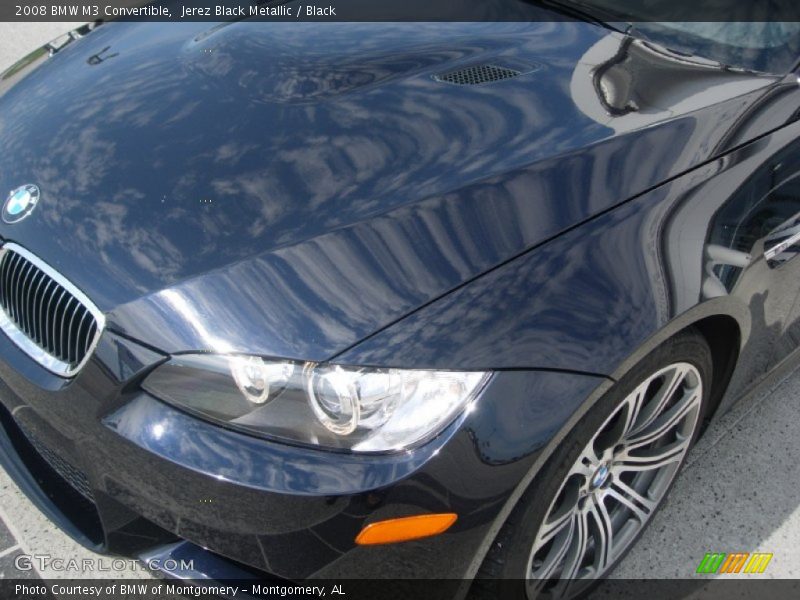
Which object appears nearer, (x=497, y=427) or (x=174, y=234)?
(x=497, y=427)

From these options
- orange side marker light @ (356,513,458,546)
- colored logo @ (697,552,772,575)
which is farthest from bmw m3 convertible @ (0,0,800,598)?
colored logo @ (697,552,772,575)

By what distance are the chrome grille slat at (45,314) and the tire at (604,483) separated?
973 millimetres

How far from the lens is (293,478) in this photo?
1463 millimetres

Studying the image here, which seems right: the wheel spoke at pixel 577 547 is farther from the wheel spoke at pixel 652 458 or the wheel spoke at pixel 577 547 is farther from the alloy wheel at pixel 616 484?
the wheel spoke at pixel 652 458

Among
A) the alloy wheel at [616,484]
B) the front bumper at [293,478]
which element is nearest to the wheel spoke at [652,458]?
the alloy wheel at [616,484]

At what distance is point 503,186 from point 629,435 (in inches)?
27.2

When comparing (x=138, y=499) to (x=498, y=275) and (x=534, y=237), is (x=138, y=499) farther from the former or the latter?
(x=534, y=237)

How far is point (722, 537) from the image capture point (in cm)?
234

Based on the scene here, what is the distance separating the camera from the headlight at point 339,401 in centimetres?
149

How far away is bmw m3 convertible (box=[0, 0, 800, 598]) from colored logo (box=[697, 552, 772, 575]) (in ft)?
0.81

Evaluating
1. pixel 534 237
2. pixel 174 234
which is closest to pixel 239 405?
pixel 174 234

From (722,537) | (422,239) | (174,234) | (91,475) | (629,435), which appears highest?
(174,234)

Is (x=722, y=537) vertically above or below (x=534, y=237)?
below
